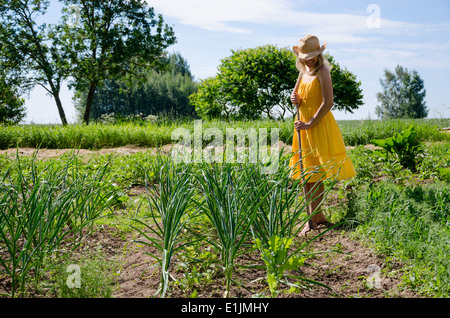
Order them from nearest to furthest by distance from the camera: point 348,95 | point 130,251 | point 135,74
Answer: point 130,251 < point 348,95 < point 135,74

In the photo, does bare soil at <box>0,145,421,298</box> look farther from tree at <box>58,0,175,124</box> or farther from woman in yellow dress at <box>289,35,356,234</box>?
tree at <box>58,0,175,124</box>

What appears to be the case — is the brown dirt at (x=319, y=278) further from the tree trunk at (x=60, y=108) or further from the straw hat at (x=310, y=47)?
the tree trunk at (x=60, y=108)

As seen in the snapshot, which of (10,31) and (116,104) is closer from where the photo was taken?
(10,31)

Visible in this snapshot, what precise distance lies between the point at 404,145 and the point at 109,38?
51.0 feet

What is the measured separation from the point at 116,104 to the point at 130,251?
31.0 meters

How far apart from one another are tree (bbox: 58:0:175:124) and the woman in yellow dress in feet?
50.0

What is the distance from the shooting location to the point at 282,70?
1230 centimetres

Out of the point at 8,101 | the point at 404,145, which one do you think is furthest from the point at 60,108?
the point at 404,145

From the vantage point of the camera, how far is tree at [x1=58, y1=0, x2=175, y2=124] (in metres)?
17.5

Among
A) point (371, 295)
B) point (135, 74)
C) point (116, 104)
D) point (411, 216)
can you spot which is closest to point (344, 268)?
point (371, 295)

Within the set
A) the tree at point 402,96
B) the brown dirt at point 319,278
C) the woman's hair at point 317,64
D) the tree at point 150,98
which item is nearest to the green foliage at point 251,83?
the woman's hair at point 317,64

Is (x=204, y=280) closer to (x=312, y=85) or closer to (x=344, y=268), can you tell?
(x=344, y=268)

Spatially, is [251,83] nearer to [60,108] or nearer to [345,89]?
[345,89]

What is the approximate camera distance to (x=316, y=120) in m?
3.37
